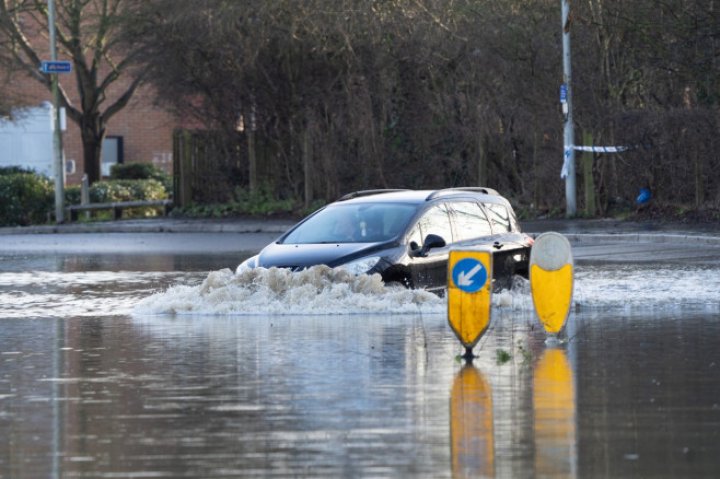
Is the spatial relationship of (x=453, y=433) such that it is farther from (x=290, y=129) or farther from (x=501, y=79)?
(x=290, y=129)

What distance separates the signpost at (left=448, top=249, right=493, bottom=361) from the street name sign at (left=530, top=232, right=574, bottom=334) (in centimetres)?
99

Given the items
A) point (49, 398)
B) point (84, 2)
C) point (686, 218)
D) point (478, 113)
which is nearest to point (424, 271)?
point (49, 398)

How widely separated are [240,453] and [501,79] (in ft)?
87.9

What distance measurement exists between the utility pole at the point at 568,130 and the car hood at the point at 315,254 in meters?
15.5

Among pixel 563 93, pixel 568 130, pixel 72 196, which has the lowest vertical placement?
pixel 72 196

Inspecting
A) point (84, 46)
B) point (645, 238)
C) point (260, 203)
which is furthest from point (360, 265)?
point (84, 46)

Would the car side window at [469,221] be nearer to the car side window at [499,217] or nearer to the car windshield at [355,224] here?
the car side window at [499,217]

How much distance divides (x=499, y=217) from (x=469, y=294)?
20.1 feet

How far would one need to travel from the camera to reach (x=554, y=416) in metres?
10.2

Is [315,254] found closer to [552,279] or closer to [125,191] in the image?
[552,279]

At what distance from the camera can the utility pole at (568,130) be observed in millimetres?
33562

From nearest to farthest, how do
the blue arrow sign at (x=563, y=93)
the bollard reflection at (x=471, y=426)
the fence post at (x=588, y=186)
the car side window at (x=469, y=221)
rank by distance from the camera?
the bollard reflection at (x=471, y=426) < the car side window at (x=469, y=221) < the blue arrow sign at (x=563, y=93) < the fence post at (x=588, y=186)

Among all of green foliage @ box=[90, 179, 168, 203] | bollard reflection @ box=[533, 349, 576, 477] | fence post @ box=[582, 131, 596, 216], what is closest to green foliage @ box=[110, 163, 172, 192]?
green foliage @ box=[90, 179, 168, 203]

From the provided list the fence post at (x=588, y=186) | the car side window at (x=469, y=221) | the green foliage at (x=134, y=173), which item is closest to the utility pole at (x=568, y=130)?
the fence post at (x=588, y=186)
